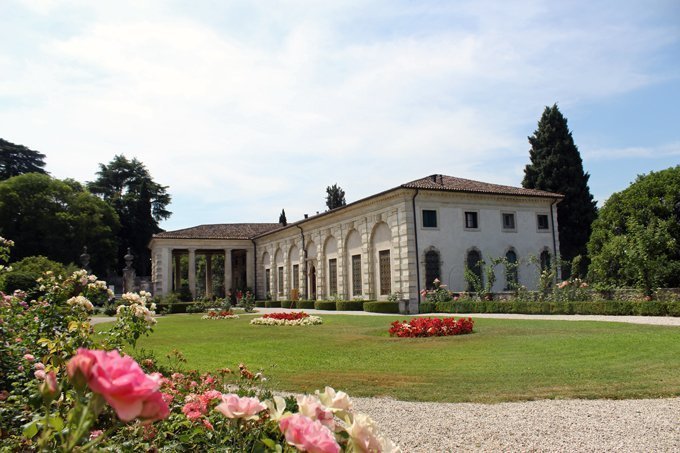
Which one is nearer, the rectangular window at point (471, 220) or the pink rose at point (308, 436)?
the pink rose at point (308, 436)

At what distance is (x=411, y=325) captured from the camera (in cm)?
1563

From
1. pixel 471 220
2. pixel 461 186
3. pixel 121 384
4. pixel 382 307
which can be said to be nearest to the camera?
pixel 121 384

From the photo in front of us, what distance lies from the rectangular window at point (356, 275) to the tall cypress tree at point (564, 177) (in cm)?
2116

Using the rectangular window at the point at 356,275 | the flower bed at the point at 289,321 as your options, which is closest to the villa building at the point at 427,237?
the rectangular window at the point at 356,275

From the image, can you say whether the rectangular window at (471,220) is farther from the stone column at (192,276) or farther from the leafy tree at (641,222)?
the stone column at (192,276)

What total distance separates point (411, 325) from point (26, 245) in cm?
5060

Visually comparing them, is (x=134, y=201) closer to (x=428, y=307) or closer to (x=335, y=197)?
(x=335, y=197)

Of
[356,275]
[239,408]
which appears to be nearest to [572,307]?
[356,275]

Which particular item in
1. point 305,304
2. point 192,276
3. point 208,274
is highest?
point 208,274

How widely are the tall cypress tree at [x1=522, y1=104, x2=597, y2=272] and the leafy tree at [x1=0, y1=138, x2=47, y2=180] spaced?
177 feet

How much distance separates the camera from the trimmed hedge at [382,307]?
29.3 meters

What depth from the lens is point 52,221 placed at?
5438 cm

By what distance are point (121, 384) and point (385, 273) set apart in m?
32.2

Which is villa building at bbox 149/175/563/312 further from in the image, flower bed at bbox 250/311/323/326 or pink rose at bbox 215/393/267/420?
pink rose at bbox 215/393/267/420
